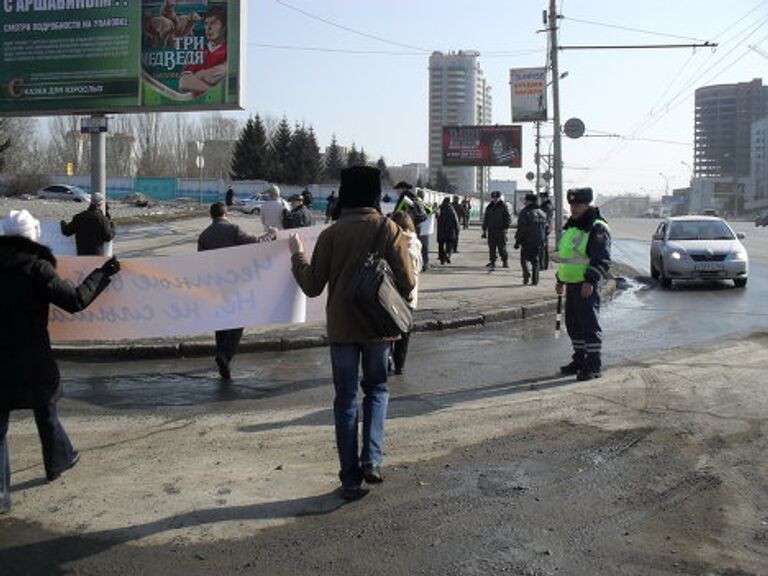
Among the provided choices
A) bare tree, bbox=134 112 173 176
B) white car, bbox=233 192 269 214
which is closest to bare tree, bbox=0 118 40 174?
bare tree, bbox=134 112 173 176

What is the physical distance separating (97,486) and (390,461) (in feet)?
6.29

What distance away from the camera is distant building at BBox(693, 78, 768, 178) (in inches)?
2719

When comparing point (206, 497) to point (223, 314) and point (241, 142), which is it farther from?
point (241, 142)

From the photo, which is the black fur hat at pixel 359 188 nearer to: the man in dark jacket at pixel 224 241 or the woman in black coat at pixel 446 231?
the man in dark jacket at pixel 224 241

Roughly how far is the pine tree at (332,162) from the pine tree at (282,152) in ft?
28.4

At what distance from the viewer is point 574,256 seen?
8.28m

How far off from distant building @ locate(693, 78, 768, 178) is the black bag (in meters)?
69.3

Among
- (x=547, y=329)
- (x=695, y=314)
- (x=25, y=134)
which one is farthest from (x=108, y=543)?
(x=25, y=134)

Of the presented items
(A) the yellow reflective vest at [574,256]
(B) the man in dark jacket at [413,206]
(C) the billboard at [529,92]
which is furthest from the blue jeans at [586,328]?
(C) the billboard at [529,92]

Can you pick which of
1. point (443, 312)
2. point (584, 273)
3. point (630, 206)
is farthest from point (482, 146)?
point (630, 206)

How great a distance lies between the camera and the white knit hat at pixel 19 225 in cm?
483

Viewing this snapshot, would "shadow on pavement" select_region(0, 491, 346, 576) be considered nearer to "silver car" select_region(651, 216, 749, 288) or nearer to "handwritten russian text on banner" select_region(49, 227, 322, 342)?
"handwritten russian text on banner" select_region(49, 227, 322, 342)

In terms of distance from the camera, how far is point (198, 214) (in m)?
43.0

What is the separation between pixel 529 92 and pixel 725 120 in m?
48.4
